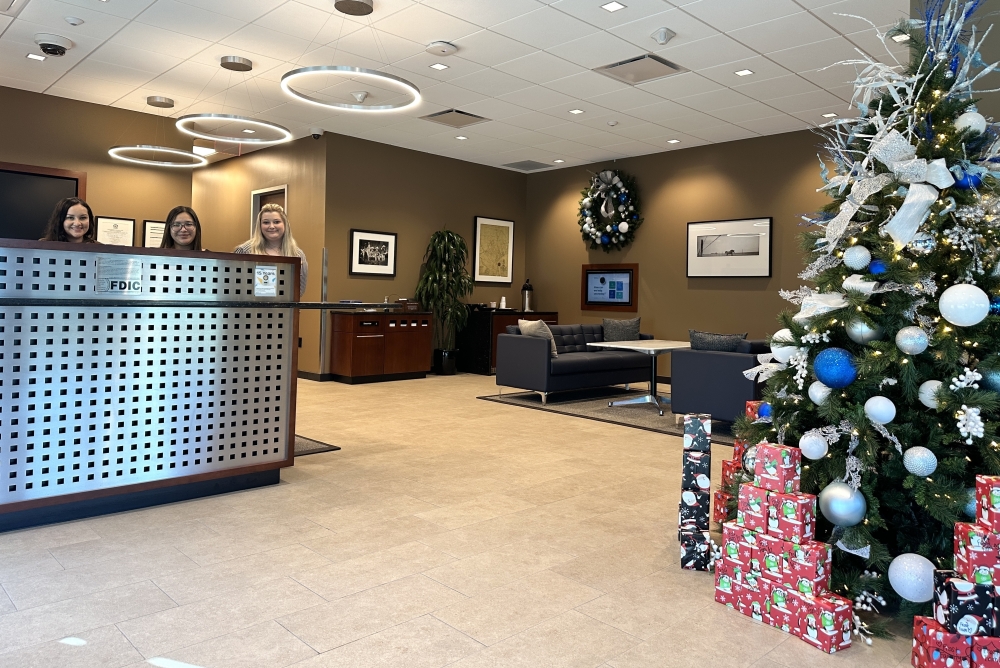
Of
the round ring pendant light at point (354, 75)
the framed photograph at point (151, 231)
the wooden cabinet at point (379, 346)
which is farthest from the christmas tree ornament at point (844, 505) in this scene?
the framed photograph at point (151, 231)

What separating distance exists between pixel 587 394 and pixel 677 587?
5.46m

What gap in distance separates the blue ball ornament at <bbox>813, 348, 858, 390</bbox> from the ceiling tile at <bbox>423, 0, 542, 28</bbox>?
3526 mm

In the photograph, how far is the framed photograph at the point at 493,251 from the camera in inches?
423

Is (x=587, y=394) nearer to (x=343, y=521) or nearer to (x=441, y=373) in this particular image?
(x=441, y=373)

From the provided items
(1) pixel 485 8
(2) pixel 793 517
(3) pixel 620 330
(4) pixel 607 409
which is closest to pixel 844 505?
(2) pixel 793 517

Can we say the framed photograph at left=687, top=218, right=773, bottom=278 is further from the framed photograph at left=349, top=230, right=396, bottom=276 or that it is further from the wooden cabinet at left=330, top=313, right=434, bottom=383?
the framed photograph at left=349, top=230, right=396, bottom=276

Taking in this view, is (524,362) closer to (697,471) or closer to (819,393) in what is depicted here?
(697,471)

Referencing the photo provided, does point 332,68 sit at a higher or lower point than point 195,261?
higher

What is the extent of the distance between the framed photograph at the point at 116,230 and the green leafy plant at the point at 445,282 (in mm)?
3625

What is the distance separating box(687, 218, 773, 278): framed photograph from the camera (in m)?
8.61

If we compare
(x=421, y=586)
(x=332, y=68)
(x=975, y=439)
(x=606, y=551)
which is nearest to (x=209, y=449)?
(x=421, y=586)

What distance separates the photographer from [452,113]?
7.85 meters

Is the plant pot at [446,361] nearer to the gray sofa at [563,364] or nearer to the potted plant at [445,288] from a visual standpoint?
the potted plant at [445,288]

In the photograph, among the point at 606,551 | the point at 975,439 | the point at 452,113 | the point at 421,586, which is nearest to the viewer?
the point at 975,439
